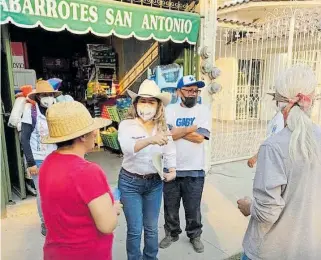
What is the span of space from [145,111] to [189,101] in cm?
73

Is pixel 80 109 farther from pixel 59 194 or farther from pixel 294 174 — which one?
pixel 294 174

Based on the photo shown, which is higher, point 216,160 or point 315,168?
point 315,168

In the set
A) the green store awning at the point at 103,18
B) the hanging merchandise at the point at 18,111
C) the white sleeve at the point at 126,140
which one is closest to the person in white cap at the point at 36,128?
the hanging merchandise at the point at 18,111

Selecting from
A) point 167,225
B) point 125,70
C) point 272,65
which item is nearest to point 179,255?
point 167,225

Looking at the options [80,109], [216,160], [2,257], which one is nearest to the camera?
[80,109]

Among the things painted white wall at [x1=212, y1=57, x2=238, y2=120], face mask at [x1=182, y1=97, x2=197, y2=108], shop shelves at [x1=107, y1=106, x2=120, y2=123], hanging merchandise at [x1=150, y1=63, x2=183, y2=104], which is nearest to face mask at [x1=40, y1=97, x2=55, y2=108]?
face mask at [x1=182, y1=97, x2=197, y2=108]

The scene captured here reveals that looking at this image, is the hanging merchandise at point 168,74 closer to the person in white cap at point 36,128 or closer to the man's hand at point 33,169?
the person in white cap at point 36,128

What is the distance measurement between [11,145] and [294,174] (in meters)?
3.75

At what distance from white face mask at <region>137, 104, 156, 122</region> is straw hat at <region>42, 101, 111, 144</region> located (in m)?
0.87

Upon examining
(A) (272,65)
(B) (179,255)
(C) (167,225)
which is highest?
(A) (272,65)

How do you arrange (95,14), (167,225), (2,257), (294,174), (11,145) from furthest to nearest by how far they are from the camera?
(11,145), (95,14), (167,225), (2,257), (294,174)

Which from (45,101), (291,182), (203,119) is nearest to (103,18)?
(45,101)

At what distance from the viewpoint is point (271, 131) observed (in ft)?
10.2

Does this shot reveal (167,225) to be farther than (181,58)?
No
